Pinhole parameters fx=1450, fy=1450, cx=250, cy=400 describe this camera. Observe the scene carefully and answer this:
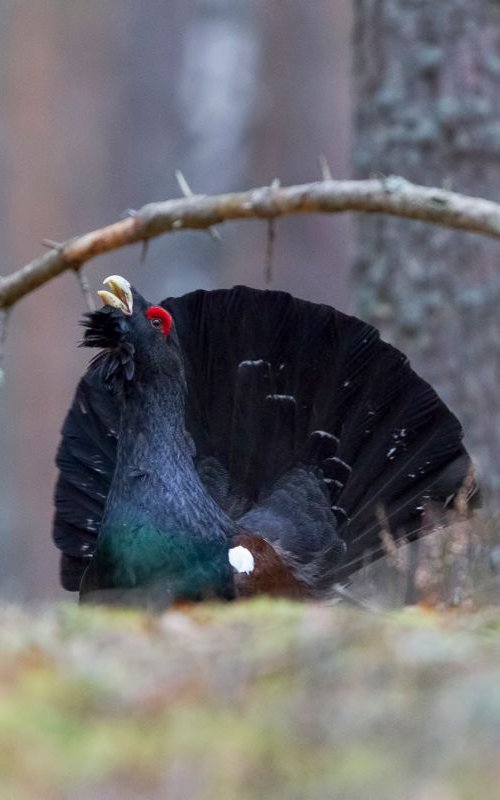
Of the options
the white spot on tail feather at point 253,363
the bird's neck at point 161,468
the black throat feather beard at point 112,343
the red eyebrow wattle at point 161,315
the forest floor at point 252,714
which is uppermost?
the red eyebrow wattle at point 161,315

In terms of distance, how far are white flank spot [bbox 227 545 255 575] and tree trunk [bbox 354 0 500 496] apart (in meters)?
2.13

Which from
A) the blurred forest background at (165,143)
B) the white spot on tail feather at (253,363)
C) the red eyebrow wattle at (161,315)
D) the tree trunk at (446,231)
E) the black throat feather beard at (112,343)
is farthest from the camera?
the blurred forest background at (165,143)

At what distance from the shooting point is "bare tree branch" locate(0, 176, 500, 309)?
532 cm

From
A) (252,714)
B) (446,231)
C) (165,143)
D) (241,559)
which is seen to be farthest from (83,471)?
(165,143)

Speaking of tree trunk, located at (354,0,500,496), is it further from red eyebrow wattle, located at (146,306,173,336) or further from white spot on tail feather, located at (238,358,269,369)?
red eyebrow wattle, located at (146,306,173,336)

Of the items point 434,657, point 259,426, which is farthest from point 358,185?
point 434,657

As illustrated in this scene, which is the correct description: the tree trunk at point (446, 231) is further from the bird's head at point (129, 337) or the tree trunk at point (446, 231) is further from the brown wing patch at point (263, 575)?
the bird's head at point (129, 337)

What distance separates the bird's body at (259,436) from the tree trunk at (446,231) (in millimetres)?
1214

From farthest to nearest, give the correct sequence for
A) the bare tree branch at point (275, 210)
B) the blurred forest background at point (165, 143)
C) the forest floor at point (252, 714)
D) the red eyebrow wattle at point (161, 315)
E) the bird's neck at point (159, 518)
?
the blurred forest background at point (165, 143) → the red eyebrow wattle at point (161, 315) → the bare tree branch at point (275, 210) → the bird's neck at point (159, 518) → the forest floor at point (252, 714)

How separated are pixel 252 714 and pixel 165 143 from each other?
19139 mm

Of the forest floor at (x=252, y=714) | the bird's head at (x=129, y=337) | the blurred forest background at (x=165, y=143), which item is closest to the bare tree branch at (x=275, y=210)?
the bird's head at (x=129, y=337)

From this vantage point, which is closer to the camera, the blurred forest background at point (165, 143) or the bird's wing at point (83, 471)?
the bird's wing at point (83, 471)

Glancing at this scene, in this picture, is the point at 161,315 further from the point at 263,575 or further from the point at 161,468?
the point at 263,575

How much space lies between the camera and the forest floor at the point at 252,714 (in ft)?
6.91
